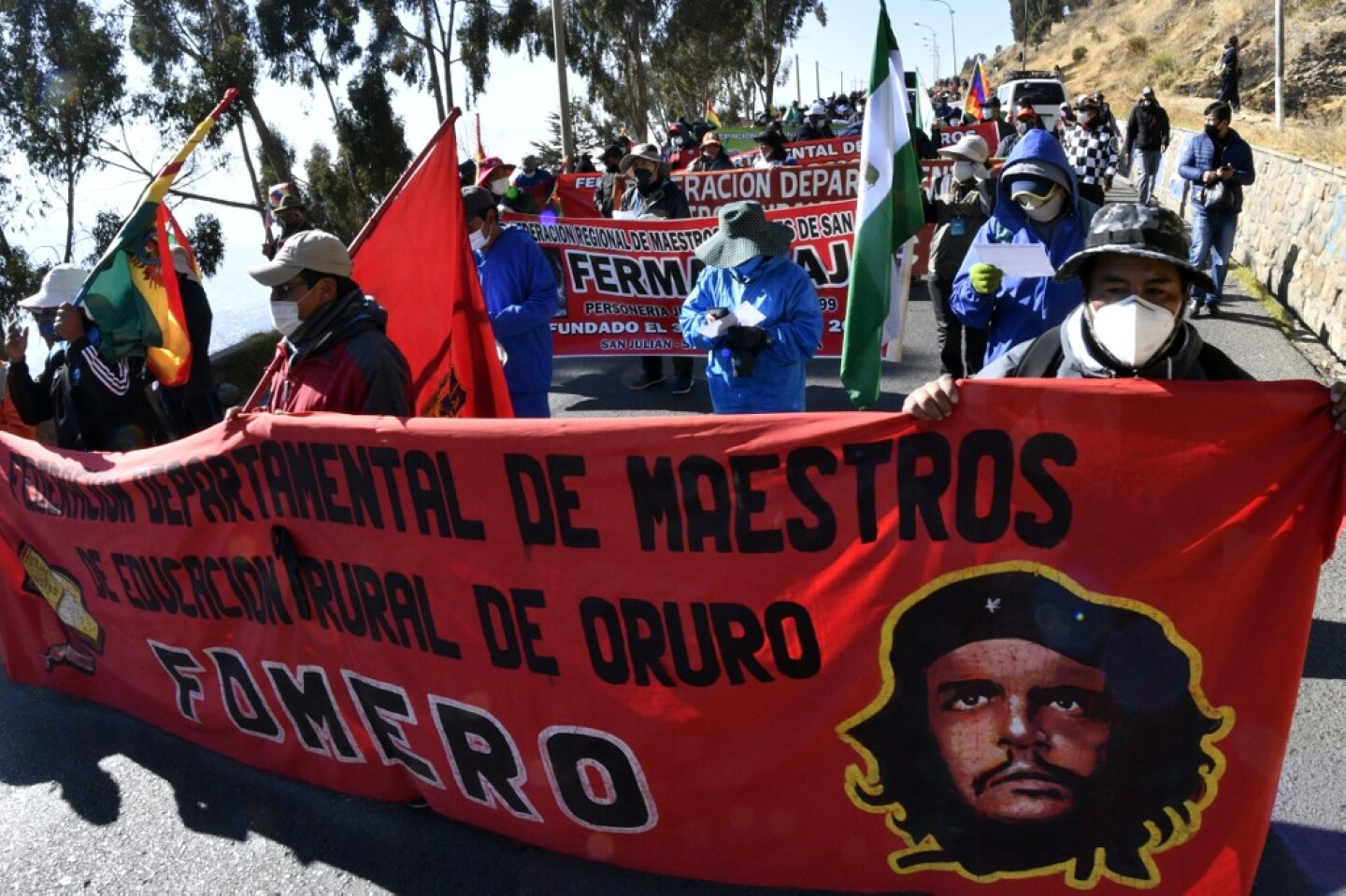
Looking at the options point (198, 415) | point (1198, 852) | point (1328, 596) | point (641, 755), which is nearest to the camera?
point (1198, 852)

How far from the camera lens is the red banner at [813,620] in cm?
253

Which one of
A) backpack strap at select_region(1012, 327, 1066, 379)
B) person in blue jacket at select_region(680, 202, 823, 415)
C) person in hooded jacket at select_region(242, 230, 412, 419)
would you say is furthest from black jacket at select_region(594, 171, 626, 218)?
backpack strap at select_region(1012, 327, 1066, 379)

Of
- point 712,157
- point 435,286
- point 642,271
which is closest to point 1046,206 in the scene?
point 435,286

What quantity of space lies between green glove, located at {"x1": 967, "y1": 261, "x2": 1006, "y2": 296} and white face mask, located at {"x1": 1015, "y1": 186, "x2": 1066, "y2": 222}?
0.41 m

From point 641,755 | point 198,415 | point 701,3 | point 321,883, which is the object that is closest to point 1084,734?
point 641,755

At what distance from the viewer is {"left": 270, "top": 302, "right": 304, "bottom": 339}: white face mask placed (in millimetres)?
3713

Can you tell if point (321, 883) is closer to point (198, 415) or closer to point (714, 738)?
point (714, 738)

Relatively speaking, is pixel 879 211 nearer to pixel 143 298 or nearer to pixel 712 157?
pixel 143 298

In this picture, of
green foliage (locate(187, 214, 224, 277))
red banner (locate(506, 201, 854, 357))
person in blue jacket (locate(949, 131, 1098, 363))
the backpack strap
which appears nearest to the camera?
the backpack strap

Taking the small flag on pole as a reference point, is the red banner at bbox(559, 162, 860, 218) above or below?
below

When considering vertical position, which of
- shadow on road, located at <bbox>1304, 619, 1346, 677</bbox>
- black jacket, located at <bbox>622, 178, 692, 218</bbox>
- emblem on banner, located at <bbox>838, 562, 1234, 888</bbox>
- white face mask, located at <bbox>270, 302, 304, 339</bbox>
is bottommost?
shadow on road, located at <bbox>1304, 619, 1346, 677</bbox>

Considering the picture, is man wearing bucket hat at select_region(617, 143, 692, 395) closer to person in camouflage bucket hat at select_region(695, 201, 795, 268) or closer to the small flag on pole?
person in camouflage bucket hat at select_region(695, 201, 795, 268)

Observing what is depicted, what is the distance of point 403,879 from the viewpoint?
129 inches

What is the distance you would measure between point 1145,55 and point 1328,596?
59.4 meters
